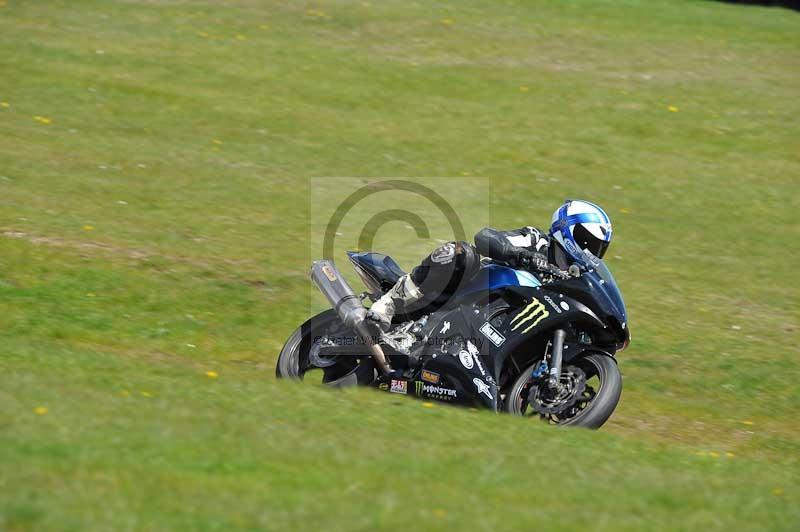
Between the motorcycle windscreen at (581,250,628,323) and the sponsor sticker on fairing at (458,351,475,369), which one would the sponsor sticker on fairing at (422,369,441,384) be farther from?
the motorcycle windscreen at (581,250,628,323)

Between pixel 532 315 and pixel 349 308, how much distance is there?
1510mm

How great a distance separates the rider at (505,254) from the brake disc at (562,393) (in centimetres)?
81

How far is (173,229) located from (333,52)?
985 centimetres

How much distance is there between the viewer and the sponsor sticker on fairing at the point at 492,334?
878 cm

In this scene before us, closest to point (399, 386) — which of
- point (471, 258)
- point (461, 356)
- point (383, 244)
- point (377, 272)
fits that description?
point (461, 356)

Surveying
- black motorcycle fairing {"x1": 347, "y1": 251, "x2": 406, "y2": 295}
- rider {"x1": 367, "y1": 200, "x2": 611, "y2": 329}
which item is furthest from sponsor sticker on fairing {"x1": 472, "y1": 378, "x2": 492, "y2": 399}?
black motorcycle fairing {"x1": 347, "y1": 251, "x2": 406, "y2": 295}

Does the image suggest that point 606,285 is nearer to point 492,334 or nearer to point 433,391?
point 492,334

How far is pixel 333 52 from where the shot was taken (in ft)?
75.0

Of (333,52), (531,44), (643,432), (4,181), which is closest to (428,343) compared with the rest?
(643,432)

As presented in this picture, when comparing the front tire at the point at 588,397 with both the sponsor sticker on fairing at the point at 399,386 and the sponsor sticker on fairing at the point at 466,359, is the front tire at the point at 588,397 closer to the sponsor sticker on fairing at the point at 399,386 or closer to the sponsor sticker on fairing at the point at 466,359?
the sponsor sticker on fairing at the point at 466,359

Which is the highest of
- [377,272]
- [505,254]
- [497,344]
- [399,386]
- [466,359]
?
Result: [505,254]

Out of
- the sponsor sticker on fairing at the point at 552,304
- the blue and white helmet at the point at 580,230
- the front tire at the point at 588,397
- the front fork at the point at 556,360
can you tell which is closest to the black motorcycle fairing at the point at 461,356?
the front tire at the point at 588,397

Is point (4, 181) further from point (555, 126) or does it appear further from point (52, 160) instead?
point (555, 126)

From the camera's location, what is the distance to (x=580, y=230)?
8.82 m
